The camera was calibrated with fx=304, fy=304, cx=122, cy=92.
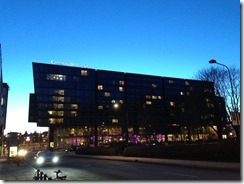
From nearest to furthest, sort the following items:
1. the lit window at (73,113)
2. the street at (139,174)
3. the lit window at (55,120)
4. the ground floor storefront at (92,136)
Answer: the street at (139,174) → the lit window at (55,120) → the lit window at (73,113) → the ground floor storefront at (92,136)

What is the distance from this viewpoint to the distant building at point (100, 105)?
386ft

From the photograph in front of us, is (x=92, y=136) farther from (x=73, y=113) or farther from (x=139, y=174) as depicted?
(x=139, y=174)

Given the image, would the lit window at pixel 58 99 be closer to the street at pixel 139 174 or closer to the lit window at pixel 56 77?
the lit window at pixel 56 77

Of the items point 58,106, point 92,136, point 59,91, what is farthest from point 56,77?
point 92,136

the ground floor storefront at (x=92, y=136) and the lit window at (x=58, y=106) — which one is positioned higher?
the lit window at (x=58, y=106)

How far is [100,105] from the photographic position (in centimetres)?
12962

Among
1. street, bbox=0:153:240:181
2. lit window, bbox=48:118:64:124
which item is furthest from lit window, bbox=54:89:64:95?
street, bbox=0:153:240:181

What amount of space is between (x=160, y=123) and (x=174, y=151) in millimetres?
105728

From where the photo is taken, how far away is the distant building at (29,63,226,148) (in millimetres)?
117550

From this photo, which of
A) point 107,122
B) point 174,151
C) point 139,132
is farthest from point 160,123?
point 174,151

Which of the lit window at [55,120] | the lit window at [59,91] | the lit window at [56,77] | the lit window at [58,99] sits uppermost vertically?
the lit window at [56,77]

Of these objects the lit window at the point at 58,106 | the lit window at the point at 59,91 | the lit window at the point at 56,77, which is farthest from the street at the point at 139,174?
the lit window at the point at 58,106

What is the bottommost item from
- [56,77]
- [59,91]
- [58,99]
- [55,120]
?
[55,120]

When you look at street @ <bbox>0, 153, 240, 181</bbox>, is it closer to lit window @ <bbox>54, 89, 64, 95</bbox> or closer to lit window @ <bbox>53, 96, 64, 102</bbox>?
lit window @ <bbox>53, 96, 64, 102</bbox>
